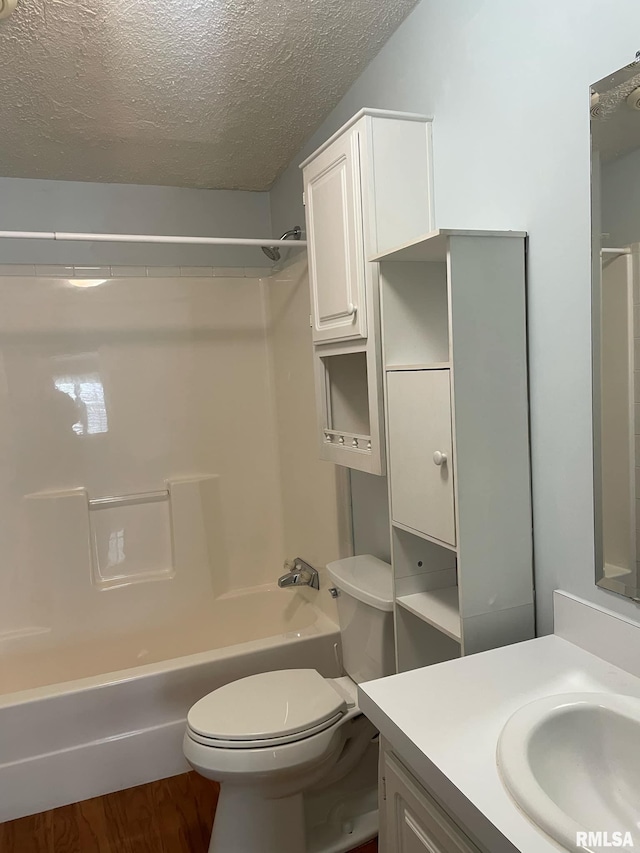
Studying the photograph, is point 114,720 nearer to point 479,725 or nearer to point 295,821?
point 295,821

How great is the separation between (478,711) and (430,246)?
3.06 ft

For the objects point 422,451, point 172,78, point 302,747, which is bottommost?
point 302,747

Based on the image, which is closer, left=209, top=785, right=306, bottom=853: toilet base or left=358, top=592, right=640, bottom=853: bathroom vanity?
left=358, top=592, right=640, bottom=853: bathroom vanity

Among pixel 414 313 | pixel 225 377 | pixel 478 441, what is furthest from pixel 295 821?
pixel 225 377

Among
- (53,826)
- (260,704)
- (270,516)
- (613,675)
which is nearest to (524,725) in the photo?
(613,675)

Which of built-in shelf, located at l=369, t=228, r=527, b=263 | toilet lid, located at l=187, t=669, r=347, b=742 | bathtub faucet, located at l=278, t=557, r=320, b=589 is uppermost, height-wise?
built-in shelf, located at l=369, t=228, r=527, b=263

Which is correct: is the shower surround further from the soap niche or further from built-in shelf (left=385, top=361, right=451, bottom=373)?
built-in shelf (left=385, top=361, right=451, bottom=373)

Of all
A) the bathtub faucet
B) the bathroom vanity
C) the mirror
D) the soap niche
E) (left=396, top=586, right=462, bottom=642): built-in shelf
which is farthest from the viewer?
the bathtub faucet

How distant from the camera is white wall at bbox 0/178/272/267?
2701mm

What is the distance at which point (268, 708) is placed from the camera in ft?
5.74

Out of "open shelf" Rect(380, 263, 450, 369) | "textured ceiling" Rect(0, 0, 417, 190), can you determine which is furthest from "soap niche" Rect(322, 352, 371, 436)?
"textured ceiling" Rect(0, 0, 417, 190)

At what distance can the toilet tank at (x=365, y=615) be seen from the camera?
176 cm

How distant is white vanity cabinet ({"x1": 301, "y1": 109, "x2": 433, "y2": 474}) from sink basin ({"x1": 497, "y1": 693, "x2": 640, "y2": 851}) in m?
0.78

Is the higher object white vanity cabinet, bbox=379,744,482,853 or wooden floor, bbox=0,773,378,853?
white vanity cabinet, bbox=379,744,482,853
